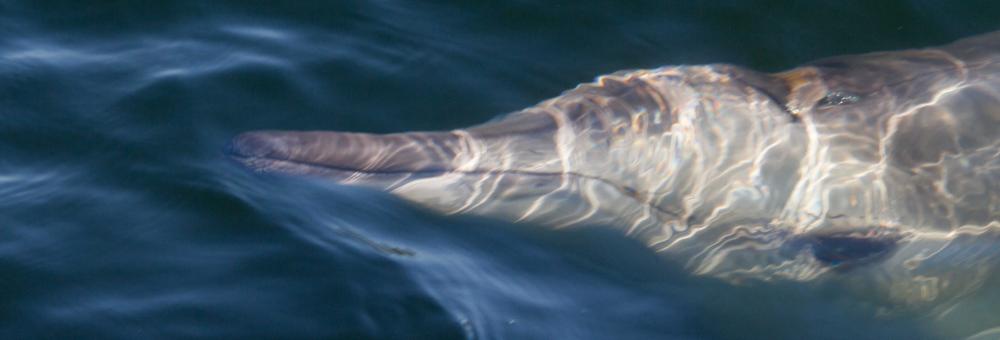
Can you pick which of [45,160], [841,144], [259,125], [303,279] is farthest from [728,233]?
[45,160]

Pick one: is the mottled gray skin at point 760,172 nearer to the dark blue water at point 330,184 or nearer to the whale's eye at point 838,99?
the whale's eye at point 838,99

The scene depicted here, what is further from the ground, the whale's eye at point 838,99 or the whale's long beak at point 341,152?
the whale's eye at point 838,99

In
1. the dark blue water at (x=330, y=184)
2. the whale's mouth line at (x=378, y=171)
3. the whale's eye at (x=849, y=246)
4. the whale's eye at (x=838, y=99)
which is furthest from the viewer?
the whale's eye at (x=838, y=99)

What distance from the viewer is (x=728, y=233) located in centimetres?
634

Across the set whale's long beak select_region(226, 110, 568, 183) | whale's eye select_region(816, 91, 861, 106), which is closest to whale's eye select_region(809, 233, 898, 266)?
whale's eye select_region(816, 91, 861, 106)

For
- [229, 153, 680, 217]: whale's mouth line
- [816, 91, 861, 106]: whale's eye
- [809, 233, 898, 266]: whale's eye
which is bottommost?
[809, 233, 898, 266]: whale's eye

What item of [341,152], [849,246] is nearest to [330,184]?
[341,152]

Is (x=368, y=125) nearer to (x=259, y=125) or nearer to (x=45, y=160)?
(x=259, y=125)

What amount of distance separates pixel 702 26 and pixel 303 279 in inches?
177

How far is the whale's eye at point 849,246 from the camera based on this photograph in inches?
249

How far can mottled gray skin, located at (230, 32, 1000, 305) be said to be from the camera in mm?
5969

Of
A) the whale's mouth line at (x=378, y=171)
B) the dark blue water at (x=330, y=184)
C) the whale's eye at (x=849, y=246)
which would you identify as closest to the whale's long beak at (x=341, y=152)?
the whale's mouth line at (x=378, y=171)

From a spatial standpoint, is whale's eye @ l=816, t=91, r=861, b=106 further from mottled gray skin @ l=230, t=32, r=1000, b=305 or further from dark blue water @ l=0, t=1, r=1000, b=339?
dark blue water @ l=0, t=1, r=1000, b=339

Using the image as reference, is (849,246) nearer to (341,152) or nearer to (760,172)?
(760,172)
